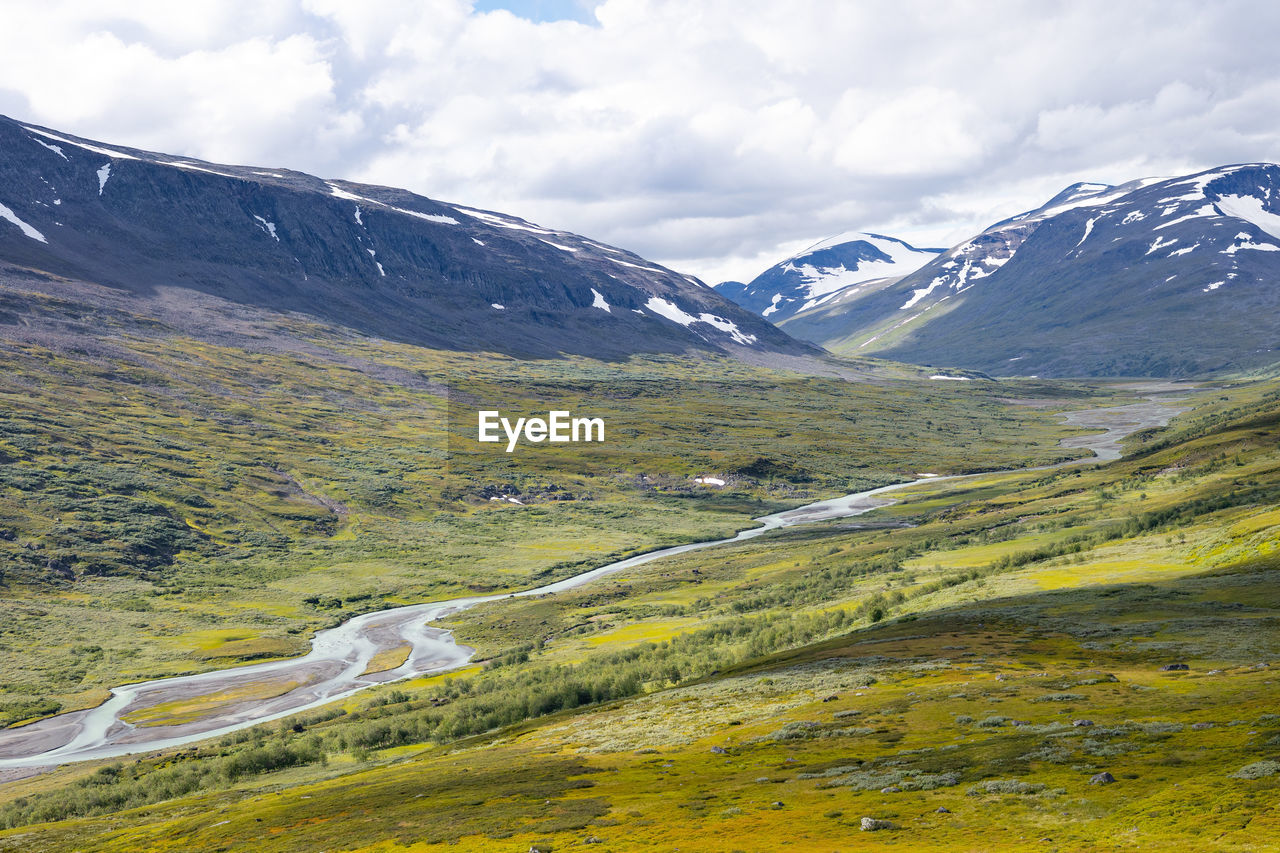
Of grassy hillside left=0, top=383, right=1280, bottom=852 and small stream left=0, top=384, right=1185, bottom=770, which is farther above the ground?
grassy hillside left=0, top=383, right=1280, bottom=852

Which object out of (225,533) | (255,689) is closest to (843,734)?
(255,689)

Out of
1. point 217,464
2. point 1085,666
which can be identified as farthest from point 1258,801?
point 217,464

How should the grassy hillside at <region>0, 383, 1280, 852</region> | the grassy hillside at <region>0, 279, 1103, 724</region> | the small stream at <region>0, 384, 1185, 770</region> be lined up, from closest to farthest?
the grassy hillside at <region>0, 383, 1280, 852</region> < the small stream at <region>0, 384, 1185, 770</region> < the grassy hillside at <region>0, 279, 1103, 724</region>

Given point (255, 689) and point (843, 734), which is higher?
point (843, 734)

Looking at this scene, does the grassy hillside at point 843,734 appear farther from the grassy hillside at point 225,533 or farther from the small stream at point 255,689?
the grassy hillside at point 225,533

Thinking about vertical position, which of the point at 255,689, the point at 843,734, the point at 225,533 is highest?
the point at 843,734

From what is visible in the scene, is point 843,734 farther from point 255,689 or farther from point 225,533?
point 225,533

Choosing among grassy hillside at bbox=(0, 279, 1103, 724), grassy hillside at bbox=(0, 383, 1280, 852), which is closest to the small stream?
grassy hillside at bbox=(0, 279, 1103, 724)

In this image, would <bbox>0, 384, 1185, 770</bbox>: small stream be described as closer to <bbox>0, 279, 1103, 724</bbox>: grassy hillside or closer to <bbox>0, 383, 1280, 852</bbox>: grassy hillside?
<bbox>0, 279, 1103, 724</bbox>: grassy hillside
